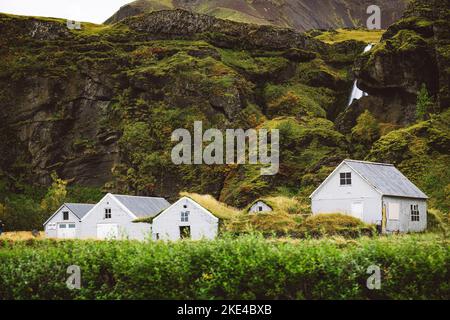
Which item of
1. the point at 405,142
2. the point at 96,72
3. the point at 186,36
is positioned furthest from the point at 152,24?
the point at 405,142

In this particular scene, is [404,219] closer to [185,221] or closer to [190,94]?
[185,221]

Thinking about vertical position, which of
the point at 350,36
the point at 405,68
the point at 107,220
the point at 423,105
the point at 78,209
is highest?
the point at 350,36

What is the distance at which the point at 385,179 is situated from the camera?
5850 cm

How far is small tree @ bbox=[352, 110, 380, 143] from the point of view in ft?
299

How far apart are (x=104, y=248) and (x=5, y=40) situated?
277 ft

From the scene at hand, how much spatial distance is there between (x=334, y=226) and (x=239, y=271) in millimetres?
15789

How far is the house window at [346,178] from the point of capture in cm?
5706

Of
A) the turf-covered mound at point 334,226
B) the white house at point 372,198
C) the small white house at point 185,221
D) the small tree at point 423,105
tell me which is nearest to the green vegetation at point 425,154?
the small tree at point 423,105

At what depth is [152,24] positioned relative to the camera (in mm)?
120375

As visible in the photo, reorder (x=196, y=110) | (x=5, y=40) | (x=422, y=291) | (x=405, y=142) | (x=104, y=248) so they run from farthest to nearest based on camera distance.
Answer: (x=5, y=40) → (x=196, y=110) → (x=405, y=142) → (x=104, y=248) → (x=422, y=291)

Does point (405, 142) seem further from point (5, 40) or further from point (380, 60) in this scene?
point (5, 40)

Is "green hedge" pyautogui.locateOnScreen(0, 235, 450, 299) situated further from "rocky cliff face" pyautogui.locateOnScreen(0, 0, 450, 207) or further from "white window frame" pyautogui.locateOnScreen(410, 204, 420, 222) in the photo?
"rocky cliff face" pyautogui.locateOnScreen(0, 0, 450, 207)

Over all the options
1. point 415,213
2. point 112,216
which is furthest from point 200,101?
point 415,213

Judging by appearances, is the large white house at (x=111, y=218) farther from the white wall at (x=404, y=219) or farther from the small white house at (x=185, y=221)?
the white wall at (x=404, y=219)
